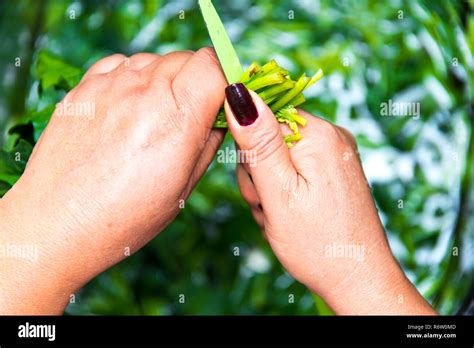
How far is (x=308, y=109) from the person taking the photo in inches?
24.6

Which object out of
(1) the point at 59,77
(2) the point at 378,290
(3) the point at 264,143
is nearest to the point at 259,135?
(3) the point at 264,143

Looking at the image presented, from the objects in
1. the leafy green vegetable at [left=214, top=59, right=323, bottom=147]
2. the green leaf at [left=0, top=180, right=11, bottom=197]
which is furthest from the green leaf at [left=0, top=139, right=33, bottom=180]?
the leafy green vegetable at [left=214, top=59, right=323, bottom=147]

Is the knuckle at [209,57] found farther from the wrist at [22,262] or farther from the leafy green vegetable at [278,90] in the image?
the wrist at [22,262]

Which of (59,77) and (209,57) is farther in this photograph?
(59,77)

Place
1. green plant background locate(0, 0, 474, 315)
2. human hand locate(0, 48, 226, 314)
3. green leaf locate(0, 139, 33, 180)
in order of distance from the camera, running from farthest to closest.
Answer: green plant background locate(0, 0, 474, 315) → green leaf locate(0, 139, 33, 180) → human hand locate(0, 48, 226, 314)

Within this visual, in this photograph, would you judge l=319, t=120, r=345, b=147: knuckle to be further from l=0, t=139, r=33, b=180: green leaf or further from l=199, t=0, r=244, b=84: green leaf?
l=0, t=139, r=33, b=180: green leaf

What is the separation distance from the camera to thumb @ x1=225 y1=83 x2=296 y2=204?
1.16 ft

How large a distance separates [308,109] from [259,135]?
28 centimetres

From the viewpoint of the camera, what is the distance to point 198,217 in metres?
0.60

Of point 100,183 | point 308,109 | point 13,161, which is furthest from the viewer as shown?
point 308,109

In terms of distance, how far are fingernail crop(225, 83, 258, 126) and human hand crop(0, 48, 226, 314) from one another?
0.02 meters

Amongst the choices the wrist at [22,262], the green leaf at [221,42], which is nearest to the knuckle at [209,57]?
the green leaf at [221,42]

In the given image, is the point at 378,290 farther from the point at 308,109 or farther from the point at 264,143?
the point at 308,109
